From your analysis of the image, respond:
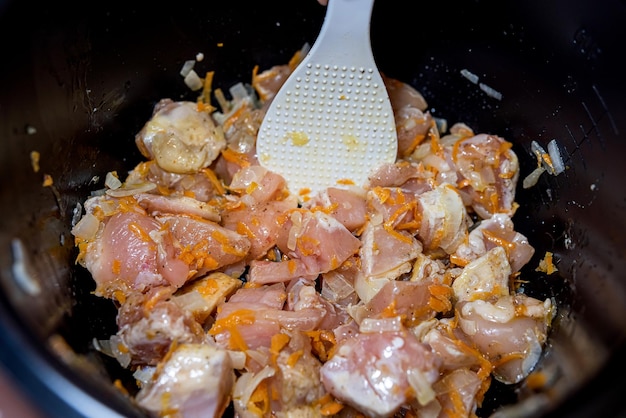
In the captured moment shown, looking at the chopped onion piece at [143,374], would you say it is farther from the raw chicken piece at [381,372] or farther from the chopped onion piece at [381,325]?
the chopped onion piece at [381,325]

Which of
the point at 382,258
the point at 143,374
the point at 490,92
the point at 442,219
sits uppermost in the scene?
the point at 490,92

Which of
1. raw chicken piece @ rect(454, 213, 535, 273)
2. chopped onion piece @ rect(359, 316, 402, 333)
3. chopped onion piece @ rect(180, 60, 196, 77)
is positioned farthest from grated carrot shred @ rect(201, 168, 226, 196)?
raw chicken piece @ rect(454, 213, 535, 273)

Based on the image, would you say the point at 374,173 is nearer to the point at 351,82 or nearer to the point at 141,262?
the point at 351,82

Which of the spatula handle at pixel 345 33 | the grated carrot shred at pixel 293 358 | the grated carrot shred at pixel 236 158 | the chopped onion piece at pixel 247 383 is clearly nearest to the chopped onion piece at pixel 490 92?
the spatula handle at pixel 345 33

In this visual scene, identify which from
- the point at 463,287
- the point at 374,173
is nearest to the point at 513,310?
the point at 463,287

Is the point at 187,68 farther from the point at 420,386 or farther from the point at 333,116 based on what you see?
the point at 420,386

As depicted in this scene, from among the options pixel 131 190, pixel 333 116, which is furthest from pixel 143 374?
pixel 333 116

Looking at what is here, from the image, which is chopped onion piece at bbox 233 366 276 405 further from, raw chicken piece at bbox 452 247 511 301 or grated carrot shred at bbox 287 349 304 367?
raw chicken piece at bbox 452 247 511 301
